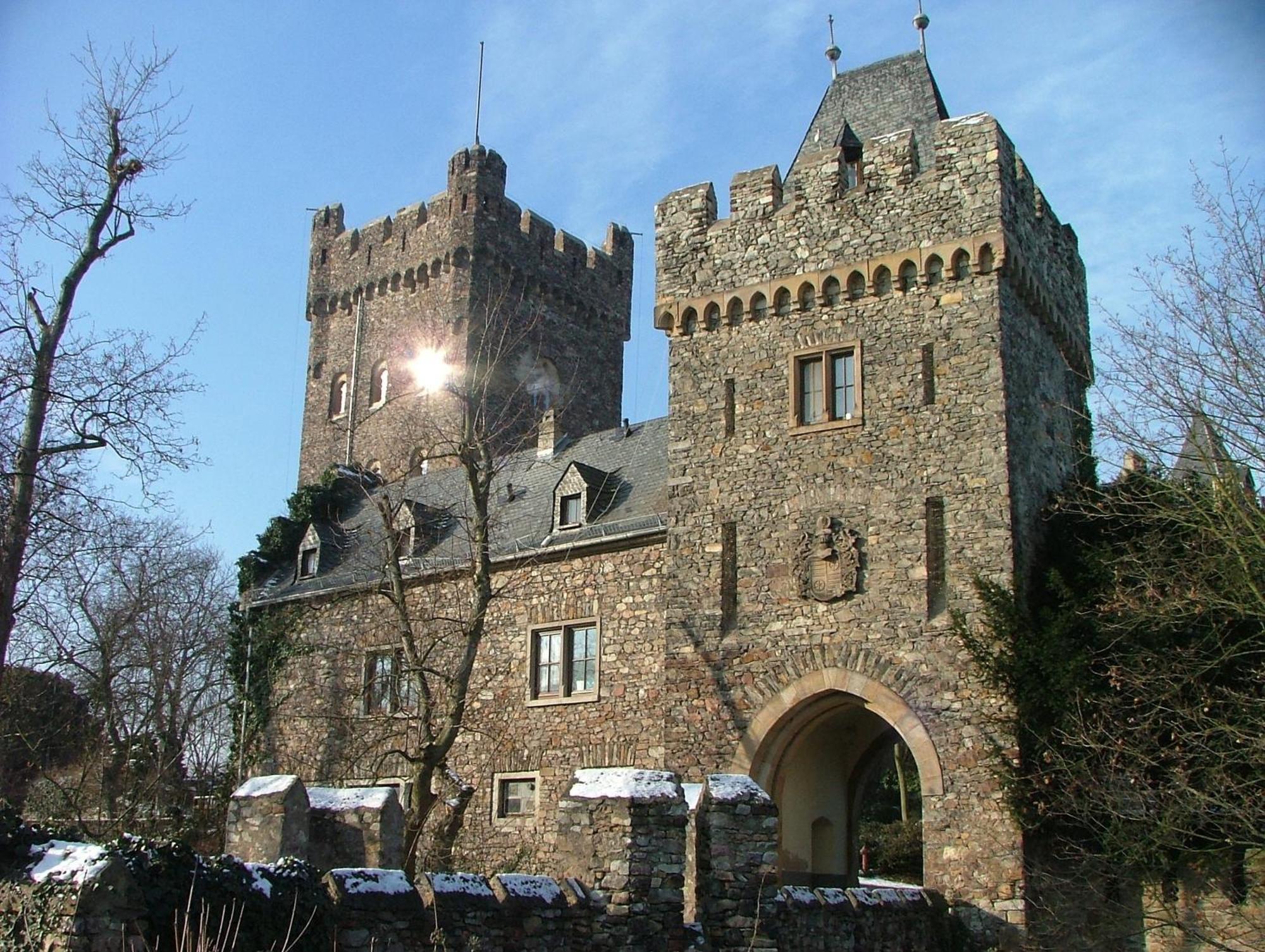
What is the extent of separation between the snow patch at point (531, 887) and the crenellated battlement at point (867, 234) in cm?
1106

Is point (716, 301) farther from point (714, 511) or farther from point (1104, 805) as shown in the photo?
point (1104, 805)

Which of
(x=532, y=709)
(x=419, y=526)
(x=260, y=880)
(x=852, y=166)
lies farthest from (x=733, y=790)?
(x=419, y=526)

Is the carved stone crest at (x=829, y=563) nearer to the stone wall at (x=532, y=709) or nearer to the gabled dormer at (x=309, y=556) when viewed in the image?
the stone wall at (x=532, y=709)

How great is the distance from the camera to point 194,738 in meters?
30.1

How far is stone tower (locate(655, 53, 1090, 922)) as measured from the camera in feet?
Answer: 53.9

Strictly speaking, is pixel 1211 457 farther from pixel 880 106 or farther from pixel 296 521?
pixel 296 521

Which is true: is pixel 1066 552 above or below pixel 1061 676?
above

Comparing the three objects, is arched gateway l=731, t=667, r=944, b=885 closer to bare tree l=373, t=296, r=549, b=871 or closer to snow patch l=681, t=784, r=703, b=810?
bare tree l=373, t=296, r=549, b=871

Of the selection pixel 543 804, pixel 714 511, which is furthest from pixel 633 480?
pixel 543 804

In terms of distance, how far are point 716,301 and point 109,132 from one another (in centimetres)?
845

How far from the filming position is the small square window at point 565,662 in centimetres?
2020

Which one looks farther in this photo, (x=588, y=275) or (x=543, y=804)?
(x=588, y=275)

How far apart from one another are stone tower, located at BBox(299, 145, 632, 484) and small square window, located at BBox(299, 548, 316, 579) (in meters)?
8.73

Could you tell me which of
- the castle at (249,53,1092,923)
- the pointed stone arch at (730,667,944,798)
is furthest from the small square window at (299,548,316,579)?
the pointed stone arch at (730,667,944,798)
